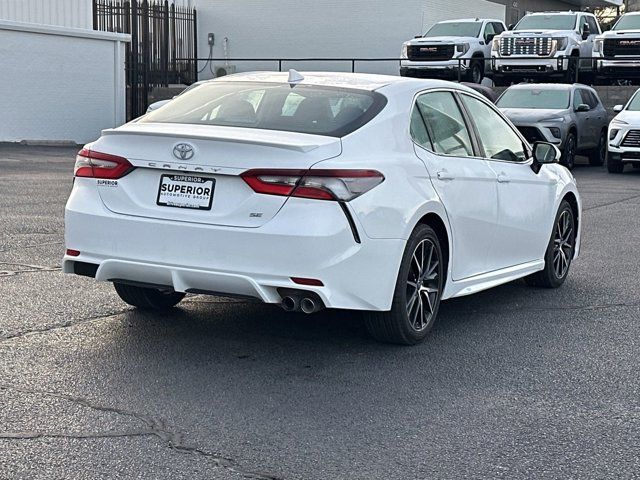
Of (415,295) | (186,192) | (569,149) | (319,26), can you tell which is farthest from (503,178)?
(319,26)

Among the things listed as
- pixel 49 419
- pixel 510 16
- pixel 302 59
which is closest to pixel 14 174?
pixel 49 419

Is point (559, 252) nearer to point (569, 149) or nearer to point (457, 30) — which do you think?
point (569, 149)

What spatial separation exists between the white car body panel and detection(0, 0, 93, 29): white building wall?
2340 cm

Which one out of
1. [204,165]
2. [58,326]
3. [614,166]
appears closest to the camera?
[204,165]

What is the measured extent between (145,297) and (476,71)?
27.1 meters

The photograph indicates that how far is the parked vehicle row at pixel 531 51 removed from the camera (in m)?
31.3

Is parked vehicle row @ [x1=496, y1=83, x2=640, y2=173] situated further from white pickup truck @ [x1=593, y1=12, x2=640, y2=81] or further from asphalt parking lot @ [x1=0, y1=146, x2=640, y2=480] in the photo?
asphalt parking lot @ [x1=0, y1=146, x2=640, y2=480]

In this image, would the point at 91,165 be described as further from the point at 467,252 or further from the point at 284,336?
the point at 467,252

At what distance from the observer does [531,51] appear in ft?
104

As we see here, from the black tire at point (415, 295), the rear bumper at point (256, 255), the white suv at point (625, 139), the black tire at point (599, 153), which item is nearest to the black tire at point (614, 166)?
the white suv at point (625, 139)

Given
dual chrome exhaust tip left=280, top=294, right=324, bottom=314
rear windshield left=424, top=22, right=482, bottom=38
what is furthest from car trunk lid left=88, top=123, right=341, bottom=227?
rear windshield left=424, top=22, right=482, bottom=38

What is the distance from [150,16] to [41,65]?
8281 mm

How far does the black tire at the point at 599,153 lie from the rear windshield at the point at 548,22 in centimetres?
759

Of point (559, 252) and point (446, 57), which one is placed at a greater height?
point (559, 252)
